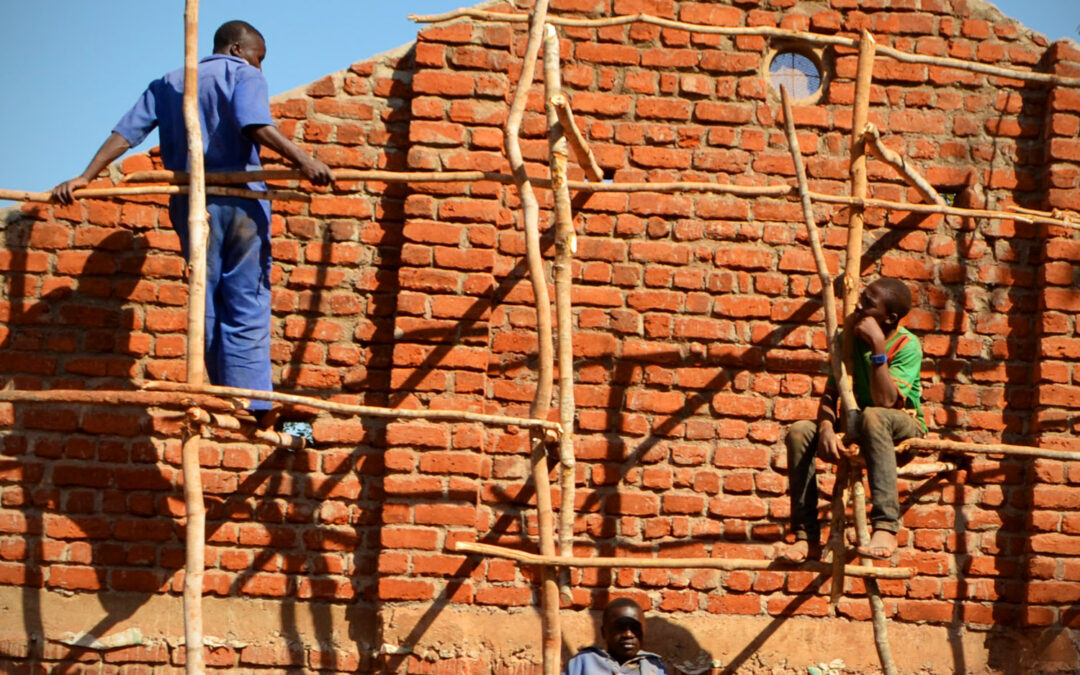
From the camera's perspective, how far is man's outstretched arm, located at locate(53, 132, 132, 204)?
5281 mm

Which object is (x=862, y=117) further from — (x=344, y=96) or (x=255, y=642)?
(x=255, y=642)

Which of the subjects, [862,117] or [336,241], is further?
[336,241]

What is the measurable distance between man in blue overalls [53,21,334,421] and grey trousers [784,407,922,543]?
6.90 feet

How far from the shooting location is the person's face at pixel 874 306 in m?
5.20

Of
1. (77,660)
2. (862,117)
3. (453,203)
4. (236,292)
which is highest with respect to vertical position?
(862,117)

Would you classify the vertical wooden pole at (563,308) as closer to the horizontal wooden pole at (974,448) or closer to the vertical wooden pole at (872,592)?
the vertical wooden pole at (872,592)

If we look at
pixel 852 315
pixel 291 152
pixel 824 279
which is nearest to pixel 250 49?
pixel 291 152

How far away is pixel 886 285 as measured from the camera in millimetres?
5211

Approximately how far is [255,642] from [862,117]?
3.25m

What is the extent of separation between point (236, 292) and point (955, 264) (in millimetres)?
3049

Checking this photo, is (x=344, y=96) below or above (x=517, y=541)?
above

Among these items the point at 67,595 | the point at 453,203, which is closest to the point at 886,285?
the point at 453,203

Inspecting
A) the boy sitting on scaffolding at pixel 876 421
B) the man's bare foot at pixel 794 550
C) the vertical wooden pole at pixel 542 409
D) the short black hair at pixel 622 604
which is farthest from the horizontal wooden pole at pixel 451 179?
the short black hair at pixel 622 604

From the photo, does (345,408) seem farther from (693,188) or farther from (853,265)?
(853,265)
